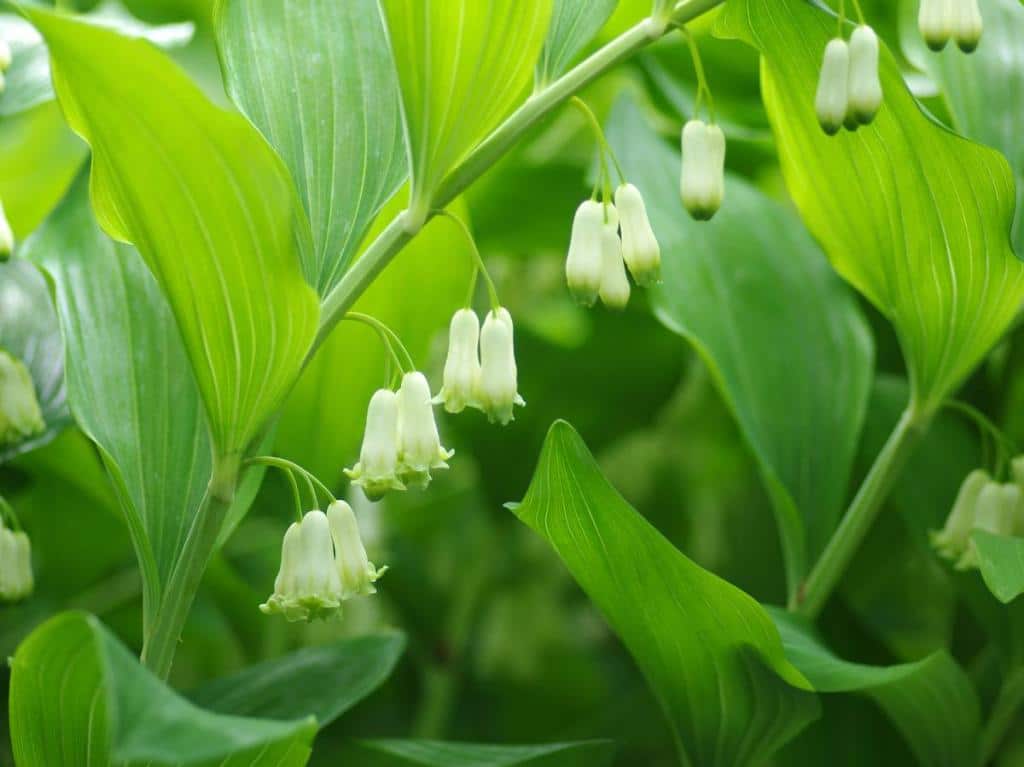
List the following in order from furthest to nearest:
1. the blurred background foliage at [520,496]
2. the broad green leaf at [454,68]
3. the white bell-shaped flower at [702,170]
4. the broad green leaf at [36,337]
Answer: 1. the blurred background foliage at [520,496]
2. the broad green leaf at [36,337]
3. the white bell-shaped flower at [702,170]
4. the broad green leaf at [454,68]

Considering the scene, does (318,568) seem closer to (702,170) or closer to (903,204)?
(702,170)

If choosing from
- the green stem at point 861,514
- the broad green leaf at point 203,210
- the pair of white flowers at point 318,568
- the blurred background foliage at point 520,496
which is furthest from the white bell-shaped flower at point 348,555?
the green stem at point 861,514

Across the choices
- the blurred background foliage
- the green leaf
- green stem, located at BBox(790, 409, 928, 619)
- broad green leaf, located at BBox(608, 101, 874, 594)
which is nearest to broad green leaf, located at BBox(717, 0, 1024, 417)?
green stem, located at BBox(790, 409, 928, 619)

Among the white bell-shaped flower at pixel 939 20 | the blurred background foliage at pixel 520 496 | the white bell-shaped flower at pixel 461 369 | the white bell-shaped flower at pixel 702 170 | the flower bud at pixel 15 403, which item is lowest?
the blurred background foliage at pixel 520 496

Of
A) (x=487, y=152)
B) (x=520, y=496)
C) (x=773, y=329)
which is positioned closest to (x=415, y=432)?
(x=487, y=152)

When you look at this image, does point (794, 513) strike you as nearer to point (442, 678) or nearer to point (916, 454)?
point (916, 454)

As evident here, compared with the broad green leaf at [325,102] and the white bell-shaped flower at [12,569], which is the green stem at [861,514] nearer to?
the broad green leaf at [325,102]
